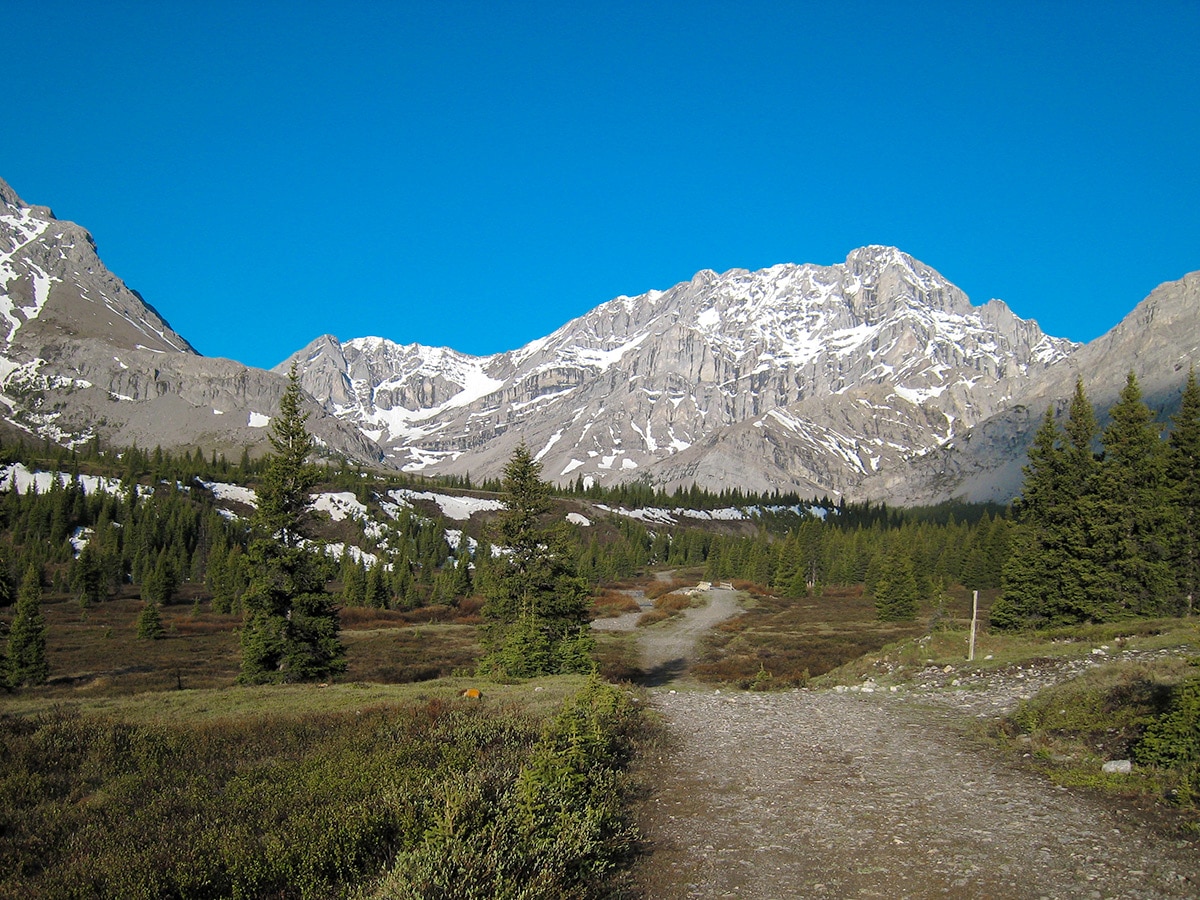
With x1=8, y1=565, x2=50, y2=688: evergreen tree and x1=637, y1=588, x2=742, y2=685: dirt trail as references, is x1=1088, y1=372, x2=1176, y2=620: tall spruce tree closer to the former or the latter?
x1=637, y1=588, x2=742, y2=685: dirt trail

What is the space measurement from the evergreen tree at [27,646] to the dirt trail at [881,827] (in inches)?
1386

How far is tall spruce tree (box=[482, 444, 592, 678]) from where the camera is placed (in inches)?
1133

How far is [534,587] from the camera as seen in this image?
99.9 feet

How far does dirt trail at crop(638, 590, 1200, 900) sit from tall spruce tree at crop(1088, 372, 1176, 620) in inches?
957

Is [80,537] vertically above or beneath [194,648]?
above

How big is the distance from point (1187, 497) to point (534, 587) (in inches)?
1331

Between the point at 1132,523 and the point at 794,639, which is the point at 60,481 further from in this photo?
the point at 1132,523

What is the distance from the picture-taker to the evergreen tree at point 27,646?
34438mm

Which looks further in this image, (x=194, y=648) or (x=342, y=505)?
(x=342, y=505)

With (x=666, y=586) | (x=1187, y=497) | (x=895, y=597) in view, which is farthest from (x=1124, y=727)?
(x=666, y=586)

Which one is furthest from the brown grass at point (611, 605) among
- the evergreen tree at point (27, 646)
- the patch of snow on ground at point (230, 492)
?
the patch of snow on ground at point (230, 492)

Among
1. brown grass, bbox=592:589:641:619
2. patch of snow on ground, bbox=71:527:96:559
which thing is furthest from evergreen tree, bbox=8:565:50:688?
patch of snow on ground, bbox=71:527:96:559

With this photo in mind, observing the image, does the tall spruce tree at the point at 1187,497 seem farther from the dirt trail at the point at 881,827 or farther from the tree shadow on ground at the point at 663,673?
the dirt trail at the point at 881,827

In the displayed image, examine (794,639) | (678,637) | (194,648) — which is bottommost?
(194,648)
